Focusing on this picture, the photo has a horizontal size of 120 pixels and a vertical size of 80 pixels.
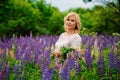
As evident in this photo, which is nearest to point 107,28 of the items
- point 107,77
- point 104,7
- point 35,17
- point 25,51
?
point 104,7

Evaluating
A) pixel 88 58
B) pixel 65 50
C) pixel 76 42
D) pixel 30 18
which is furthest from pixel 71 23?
pixel 30 18

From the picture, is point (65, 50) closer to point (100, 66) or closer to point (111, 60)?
point (100, 66)

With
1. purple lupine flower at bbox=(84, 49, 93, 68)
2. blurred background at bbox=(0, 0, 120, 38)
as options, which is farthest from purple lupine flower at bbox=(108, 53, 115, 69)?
blurred background at bbox=(0, 0, 120, 38)

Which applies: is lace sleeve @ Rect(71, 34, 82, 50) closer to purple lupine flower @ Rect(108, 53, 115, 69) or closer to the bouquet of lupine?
the bouquet of lupine

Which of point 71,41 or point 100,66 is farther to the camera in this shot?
point 71,41

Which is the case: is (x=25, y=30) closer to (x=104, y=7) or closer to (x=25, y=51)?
(x=104, y=7)

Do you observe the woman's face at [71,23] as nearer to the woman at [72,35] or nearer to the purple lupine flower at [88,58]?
the woman at [72,35]

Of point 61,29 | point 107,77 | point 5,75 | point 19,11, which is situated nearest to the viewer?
point 5,75

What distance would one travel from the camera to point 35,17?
14.5 meters

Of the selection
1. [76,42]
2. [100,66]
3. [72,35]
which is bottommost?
[100,66]

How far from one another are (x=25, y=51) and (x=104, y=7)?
328 inches

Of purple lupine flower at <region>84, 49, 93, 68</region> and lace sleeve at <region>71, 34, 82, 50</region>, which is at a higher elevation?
lace sleeve at <region>71, 34, 82, 50</region>

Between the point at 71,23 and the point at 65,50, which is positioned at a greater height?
the point at 71,23

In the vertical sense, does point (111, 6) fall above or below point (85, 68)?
above
